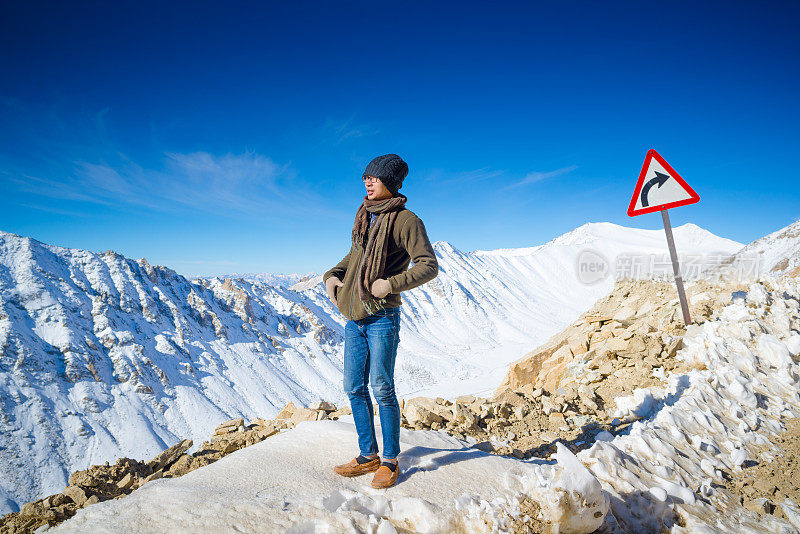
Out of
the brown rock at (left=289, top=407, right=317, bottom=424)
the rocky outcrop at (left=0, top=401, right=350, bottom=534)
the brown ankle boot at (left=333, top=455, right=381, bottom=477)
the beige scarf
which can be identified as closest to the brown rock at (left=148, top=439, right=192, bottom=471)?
the rocky outcrop at (left=0, top=401, right=350, bottom=534)

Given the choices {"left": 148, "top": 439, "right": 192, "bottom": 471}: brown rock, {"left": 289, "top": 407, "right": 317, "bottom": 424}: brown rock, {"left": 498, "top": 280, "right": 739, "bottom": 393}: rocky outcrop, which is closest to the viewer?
{"left": 148, "top": 439, "right": 192, "bottom": 471}: brown rock

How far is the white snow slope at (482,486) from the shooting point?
80.7 inches

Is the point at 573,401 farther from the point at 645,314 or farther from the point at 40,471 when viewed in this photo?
the point at 40,471

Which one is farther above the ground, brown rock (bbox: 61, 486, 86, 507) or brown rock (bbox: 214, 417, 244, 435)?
brown rock (bbox: 61, 486, 86, 507)

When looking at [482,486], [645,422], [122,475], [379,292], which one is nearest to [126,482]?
[122,475]

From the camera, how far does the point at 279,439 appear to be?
3445 mm

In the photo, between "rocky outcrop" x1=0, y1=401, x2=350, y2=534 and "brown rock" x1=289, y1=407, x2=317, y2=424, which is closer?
"rocky outcrop" x1=0, y1=401, x2=350, y2=534

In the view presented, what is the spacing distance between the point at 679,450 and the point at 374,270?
2916 millimetres

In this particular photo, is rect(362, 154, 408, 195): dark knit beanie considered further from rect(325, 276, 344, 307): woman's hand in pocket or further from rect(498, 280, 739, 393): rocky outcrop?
rect(498, 280, 739, 393): rocky outcrop

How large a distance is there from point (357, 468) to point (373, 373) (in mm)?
730

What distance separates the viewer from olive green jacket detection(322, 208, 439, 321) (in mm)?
2613

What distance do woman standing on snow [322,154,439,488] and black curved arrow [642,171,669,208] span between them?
4822 mm

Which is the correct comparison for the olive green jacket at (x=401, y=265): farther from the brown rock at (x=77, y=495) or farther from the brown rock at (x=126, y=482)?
the brown rock at (x=126, y=482)

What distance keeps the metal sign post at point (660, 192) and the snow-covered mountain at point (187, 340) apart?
6623 cm
